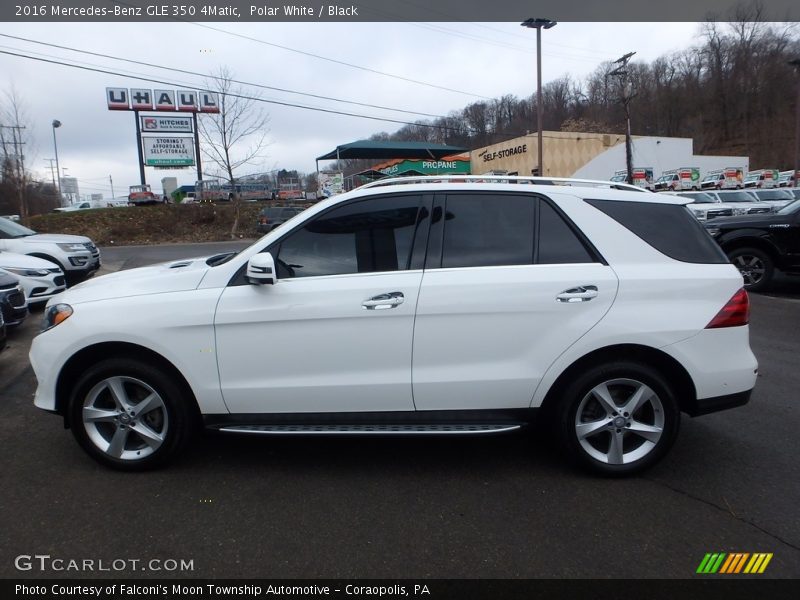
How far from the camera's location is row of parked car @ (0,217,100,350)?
6551 millimetres

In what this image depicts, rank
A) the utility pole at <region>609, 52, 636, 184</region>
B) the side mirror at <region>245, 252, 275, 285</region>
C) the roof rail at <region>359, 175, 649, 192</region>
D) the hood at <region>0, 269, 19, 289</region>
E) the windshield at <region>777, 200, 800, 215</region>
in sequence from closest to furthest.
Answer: the side mirror at <region>245, 252, 275, 285</region>
the roof rail at <region>359, 175, 649, 192</region>
the hood at <region>0, 269, 19, 289</region>
the windshield at <region>777, 200, 800, 215</region>
the utility pole at <region>609, 52, 636, 184</region>

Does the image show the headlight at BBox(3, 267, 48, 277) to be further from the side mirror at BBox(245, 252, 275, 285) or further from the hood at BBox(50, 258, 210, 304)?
the side mirror at BBox(245, 252, 275, 285)

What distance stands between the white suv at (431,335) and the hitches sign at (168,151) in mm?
37686

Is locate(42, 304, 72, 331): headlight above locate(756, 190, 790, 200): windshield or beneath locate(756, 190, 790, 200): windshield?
beneath

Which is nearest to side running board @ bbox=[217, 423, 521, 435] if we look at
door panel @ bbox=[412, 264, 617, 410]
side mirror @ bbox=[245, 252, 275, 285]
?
door panel @ bbox=[412, 264, 617, 410]

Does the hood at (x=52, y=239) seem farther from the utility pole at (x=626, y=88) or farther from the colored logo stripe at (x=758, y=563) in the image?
the utility pole at (x=626, y=88)

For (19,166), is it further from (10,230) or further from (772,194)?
(772,194)

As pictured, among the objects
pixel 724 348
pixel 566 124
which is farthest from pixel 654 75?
pixel 724 348

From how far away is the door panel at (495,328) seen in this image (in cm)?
322

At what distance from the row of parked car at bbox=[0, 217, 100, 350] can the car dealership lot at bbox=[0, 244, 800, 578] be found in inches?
123

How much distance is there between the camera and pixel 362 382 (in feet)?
10.7

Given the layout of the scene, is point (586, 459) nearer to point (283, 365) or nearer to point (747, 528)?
point (747, 528)

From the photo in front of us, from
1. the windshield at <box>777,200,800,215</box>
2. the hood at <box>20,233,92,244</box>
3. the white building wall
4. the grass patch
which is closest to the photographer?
the windshield at <box>777,200,800,215</box>

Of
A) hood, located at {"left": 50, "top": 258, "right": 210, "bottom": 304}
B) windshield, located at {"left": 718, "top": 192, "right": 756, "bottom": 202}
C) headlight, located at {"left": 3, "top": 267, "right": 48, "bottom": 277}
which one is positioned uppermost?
windshield, located at {"left": 718, "top": 192, "right": 756, "bottom": 202}
